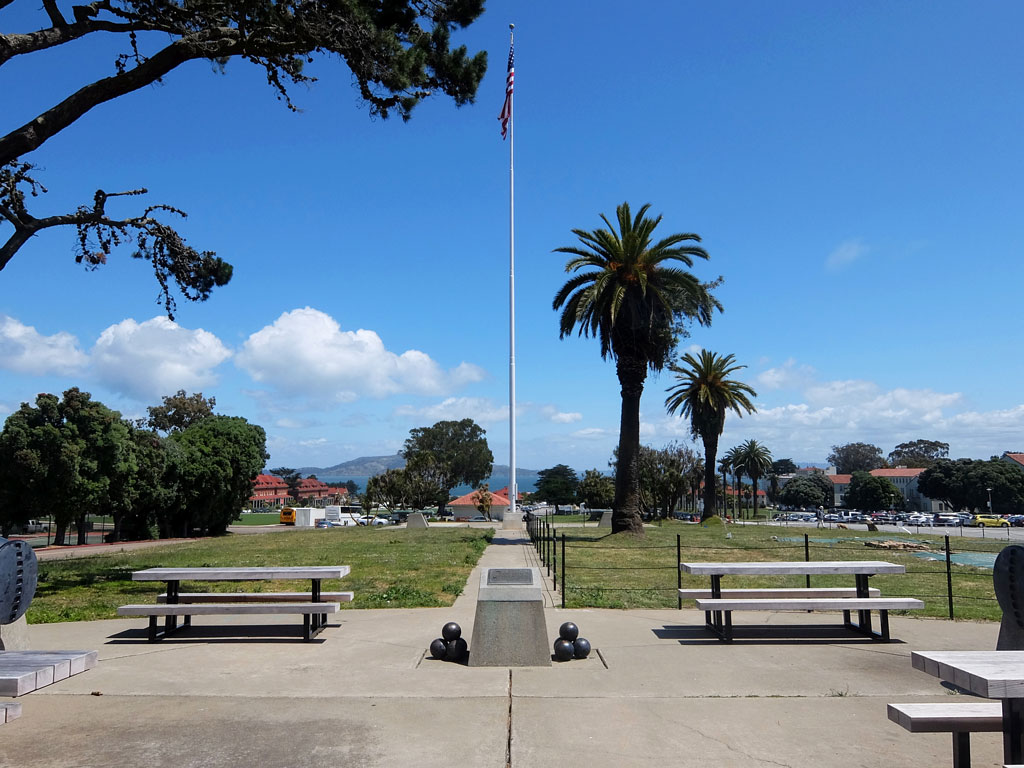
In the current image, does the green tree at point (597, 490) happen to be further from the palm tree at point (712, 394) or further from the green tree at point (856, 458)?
the green tree at point (856, 458)

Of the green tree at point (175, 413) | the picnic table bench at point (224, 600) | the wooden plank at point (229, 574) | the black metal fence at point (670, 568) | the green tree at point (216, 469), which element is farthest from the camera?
the green tree at point (175, 413)

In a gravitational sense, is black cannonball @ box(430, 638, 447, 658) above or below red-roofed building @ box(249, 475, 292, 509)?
above

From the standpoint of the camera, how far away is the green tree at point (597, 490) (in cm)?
7361

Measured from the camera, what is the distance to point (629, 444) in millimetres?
28641

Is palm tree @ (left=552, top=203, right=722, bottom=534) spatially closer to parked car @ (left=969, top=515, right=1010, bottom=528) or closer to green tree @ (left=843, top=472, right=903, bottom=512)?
parked car @ (left=969, top=515, right=1010, bottom=528)

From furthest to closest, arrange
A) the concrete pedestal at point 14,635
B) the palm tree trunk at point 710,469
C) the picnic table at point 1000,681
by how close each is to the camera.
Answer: the palm tree trunk at point 710,469 < the concrete pedestal at point 14,635 < the picnic table at point 1000,681

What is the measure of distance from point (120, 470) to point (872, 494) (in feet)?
326

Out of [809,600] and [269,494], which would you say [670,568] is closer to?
[809,600]

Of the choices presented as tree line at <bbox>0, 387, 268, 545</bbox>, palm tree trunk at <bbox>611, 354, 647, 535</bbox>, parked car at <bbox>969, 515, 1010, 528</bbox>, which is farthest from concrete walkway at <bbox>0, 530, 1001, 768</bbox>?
parked car at <bbox>969, 515, 1010, 528</bbox>

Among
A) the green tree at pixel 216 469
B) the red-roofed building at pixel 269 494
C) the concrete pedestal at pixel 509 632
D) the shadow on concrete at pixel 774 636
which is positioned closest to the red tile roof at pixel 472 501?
the green tree at pixel 216 469

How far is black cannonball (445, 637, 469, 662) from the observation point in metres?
7.68

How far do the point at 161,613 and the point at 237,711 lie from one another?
3109 mm

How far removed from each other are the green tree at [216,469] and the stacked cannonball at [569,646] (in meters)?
38.3

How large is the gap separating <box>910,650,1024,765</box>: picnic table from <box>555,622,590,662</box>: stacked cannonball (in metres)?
3.96
